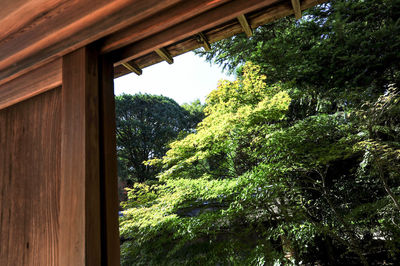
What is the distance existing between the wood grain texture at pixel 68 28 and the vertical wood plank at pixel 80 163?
0.05 meters

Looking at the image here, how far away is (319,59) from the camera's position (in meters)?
5.83

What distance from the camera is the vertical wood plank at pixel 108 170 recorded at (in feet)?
2.55

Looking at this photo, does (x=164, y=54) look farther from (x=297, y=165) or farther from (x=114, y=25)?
(x=297, y=165)

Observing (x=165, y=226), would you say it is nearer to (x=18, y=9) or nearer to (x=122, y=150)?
(x=18, y=9)

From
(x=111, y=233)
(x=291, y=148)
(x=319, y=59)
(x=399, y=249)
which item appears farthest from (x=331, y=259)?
(x=111, y=233)

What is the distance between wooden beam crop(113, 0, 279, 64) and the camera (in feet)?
2.67

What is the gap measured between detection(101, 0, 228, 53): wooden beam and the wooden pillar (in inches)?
3.1

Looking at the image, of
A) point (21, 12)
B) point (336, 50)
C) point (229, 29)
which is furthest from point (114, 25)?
point (336, 50)

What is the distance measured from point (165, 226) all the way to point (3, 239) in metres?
3.18

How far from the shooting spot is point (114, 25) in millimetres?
752

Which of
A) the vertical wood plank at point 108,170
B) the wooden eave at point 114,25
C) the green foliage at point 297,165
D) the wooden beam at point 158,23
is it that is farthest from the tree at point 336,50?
the vertical wood plank at point 108,170

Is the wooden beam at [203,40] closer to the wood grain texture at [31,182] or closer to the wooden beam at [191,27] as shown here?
the wooden beam at [191,27]

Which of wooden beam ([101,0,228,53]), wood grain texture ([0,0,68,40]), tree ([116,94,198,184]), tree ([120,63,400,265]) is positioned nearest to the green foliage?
tree ([120,63,400,265])

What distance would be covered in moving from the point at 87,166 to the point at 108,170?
0.08 m
